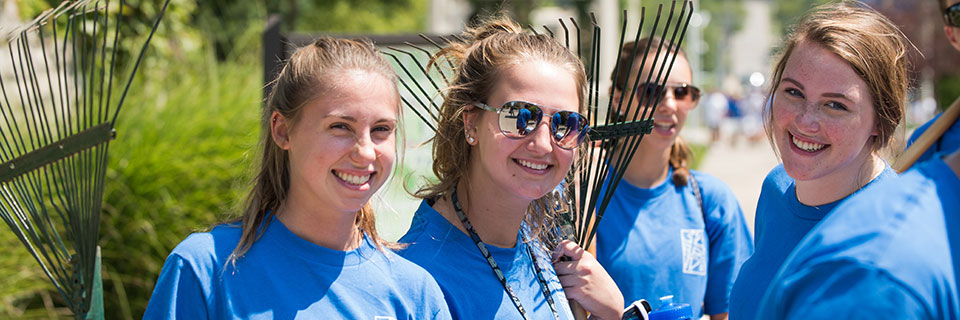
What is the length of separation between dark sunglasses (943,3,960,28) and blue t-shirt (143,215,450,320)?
5.85 ft

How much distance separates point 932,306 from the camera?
0.93 m

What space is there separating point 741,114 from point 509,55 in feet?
73.8

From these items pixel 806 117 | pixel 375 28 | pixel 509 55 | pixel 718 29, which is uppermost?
pixel 509 55

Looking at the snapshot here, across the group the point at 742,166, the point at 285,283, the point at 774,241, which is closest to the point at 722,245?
the point at 774,241

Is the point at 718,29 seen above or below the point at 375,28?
below

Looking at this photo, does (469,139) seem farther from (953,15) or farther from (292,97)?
(953,15)

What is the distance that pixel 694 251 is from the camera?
2.72 meters

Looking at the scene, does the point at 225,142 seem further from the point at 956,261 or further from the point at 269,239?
the point at 956,261

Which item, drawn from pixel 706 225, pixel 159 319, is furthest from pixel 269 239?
pixel 706 225

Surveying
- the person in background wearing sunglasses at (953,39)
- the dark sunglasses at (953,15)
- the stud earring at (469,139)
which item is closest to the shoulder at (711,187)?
the person in background wearing sunglasses at (953,39)

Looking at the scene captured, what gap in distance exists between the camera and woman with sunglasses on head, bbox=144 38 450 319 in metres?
1.69

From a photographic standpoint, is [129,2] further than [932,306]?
Yes

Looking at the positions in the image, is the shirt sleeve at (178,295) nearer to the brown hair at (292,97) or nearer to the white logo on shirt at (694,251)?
the brown hair at (292,97)

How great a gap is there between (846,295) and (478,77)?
4.04 ft
